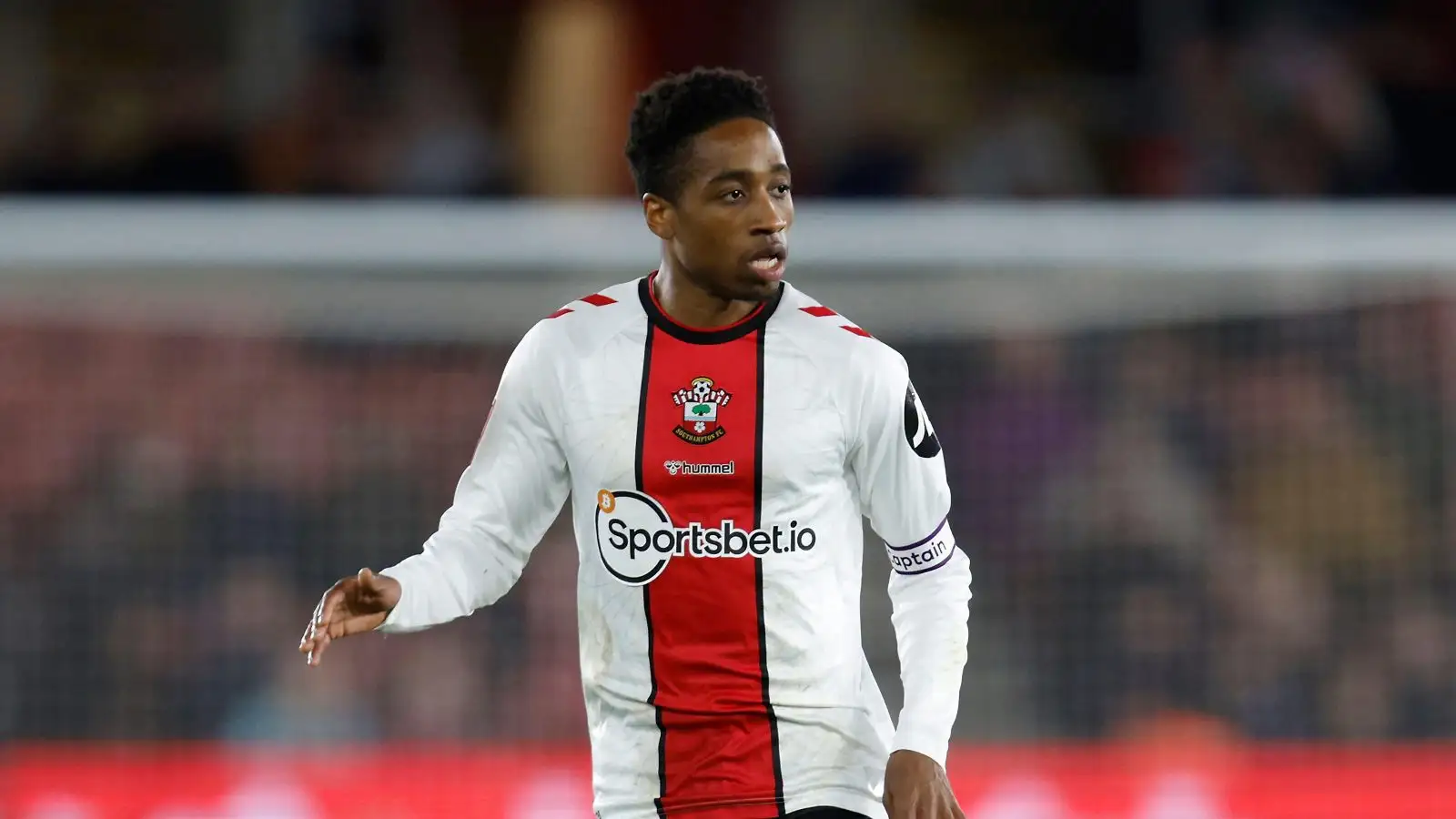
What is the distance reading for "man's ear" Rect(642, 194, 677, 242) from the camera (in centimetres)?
307

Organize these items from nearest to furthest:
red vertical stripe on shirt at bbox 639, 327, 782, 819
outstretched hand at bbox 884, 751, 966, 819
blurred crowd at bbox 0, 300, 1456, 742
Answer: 1. outstretched hand at bbox 884, 751, 966, 819
2. red vertical stripe on shirt at bbox 639, 327, 782, 819
3. blurred crowd at bbox 0, 300, 1456, 742

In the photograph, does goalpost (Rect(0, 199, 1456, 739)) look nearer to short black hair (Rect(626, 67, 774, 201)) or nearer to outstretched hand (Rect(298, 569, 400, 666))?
short black hair (Rect(626, 67, 774, 201))

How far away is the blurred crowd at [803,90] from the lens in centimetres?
779

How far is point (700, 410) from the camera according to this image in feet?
9.69

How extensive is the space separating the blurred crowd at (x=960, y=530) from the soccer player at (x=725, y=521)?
2.64 meters

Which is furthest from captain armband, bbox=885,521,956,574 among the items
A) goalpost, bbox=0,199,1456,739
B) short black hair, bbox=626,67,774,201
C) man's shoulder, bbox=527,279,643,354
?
goalpost, bbox=0,199,1456,739

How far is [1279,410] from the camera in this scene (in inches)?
230

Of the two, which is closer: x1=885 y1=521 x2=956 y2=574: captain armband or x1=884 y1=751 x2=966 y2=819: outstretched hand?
x1=884 y1=751 x2=966 y2=819: outstretched hand

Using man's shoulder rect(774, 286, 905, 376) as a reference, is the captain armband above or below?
below

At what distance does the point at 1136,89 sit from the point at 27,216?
518cm

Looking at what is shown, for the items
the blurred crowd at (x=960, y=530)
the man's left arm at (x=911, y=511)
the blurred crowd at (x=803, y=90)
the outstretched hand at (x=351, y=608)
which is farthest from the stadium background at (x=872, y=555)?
the outstretched hand at (x=351, y=608)

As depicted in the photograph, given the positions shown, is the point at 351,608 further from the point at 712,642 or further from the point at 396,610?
the point at 712,642

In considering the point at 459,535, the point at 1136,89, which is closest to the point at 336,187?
the point at 1136,89

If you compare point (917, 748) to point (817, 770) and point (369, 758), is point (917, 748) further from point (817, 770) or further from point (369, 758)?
point (369, 758)
